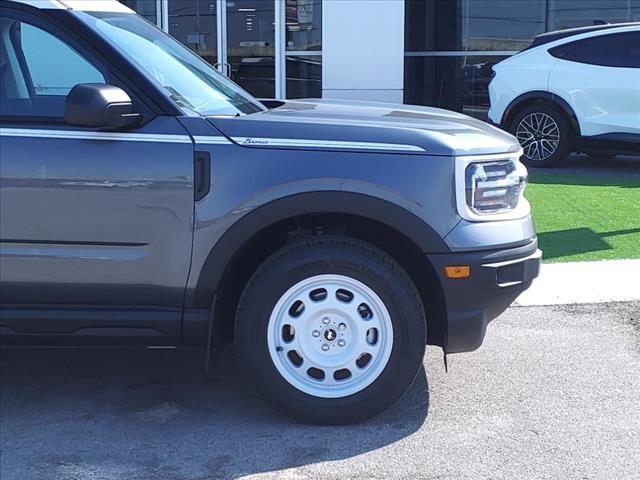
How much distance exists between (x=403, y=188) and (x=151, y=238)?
44.5 inches

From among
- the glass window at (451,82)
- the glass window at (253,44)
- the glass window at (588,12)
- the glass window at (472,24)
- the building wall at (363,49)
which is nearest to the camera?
the building wall at (363,49)

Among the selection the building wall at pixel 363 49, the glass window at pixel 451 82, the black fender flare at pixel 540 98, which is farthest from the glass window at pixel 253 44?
the black fender flare at pixel 540 98

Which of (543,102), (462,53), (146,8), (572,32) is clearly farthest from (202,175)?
(462,53)

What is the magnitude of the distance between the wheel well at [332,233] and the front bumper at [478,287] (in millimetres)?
61

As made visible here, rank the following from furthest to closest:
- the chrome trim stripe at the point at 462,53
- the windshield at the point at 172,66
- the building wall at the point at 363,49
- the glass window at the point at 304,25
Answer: the chrome trim stripe at the point at 462,53, the glass window at the point at 304,25, the building wall at the point at 363,49, the windshield at the point at 172,66

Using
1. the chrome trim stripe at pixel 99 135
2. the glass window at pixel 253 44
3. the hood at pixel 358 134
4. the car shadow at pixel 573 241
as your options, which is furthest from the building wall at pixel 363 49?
the chrome trim stripe at pixel 99 135

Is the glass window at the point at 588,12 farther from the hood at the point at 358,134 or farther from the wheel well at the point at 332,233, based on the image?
the wheel well at the point at 332,233

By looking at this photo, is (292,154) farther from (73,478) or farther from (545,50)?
(545,50)

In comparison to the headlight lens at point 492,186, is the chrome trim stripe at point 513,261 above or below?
below

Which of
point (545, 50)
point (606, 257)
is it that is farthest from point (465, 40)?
point (606, 257)

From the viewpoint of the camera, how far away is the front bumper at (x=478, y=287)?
3959mm

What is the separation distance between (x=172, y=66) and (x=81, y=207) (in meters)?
1.00

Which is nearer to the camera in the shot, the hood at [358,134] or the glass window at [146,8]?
the hood at [358,134]

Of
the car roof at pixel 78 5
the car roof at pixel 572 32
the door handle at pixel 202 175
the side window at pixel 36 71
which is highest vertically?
the car roof at pixel 572 32
